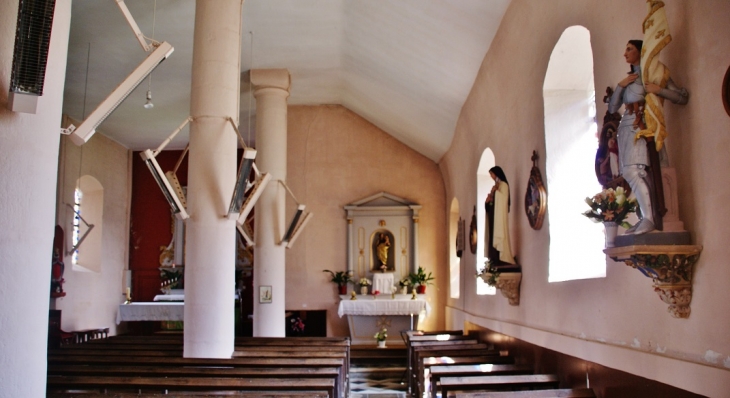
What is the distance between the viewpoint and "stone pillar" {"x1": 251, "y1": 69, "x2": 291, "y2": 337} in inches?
516

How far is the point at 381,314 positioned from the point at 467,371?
8728 mm

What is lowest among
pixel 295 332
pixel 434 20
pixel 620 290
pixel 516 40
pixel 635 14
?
pixel 295 332

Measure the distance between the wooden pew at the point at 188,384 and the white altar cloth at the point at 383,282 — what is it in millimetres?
9835

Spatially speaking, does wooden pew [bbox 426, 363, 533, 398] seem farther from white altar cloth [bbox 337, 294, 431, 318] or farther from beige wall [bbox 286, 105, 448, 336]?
beige wall [bbox 286, 105, 448, 336]

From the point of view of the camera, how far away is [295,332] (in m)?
16.2

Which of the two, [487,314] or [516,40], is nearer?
[516,40]

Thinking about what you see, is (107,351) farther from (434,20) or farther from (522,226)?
(434,20)

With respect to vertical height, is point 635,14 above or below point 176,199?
above

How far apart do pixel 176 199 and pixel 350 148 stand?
28.1 feet

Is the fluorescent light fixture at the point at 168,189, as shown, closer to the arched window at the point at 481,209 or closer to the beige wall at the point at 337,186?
the arched window at the point at 481,209

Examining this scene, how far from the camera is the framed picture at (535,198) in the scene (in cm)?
691

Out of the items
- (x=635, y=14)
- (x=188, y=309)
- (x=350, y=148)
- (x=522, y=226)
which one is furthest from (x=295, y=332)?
(x=635, y=14)

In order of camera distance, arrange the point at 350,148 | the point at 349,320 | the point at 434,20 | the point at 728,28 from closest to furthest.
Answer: the point at 728,28
the point at 434,20
the point at 349,320
the point at 350,148

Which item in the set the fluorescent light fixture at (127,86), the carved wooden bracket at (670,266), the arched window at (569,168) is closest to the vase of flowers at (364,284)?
the arched window at (569,168)
